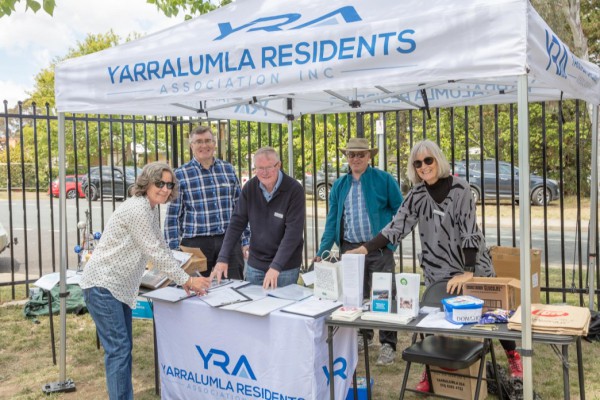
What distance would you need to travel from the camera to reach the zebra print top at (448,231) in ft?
11.6

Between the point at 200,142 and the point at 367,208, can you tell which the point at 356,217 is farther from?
the point at 200,142

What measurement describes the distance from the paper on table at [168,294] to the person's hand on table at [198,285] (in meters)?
0.10

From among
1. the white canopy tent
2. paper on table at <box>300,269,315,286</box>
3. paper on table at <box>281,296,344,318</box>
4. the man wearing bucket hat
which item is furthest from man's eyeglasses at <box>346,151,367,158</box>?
paper on table at <box>281,296,344,318</box>

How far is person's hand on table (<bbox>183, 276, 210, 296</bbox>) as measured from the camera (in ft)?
11.5

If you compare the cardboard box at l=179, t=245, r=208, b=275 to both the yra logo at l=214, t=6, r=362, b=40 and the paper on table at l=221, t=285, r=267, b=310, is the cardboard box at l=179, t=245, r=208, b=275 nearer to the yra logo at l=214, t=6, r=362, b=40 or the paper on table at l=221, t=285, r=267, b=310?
the paper on table at l=221, t=285, r=267, b=310

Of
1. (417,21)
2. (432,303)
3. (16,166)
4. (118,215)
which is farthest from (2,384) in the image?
(16,166)

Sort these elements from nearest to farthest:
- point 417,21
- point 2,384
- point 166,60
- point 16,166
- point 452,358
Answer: point 417,21, point 452,358, point 166,60, point 2,384, point 16,166

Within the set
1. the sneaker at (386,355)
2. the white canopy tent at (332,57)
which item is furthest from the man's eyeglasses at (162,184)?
the sneaker at (386,355)

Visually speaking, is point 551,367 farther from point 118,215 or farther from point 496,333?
point 118,215

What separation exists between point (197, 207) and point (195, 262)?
1.92ft

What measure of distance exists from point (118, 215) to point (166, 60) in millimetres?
929

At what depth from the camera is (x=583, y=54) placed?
36.2 ft

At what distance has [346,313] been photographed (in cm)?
313

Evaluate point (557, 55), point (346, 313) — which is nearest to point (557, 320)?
point (346, 313)
